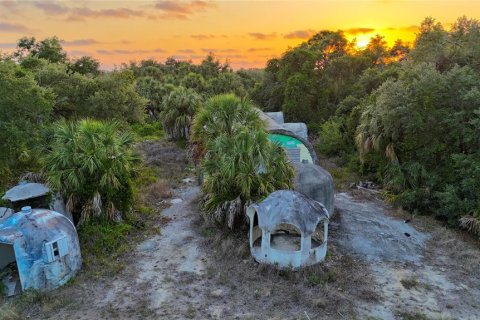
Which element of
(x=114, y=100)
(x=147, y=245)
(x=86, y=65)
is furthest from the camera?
(x=86, y=65)

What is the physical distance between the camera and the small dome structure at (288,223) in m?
11.6

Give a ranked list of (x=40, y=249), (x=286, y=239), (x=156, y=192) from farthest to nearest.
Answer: (x=156, y=192)
(x=286, y=239)
(x=40, y=249)

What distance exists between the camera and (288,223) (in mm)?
11523

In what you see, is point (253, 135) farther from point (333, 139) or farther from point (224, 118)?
point (333, 139)

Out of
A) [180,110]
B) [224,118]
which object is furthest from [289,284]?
[180,110]

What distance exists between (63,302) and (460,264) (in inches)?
475

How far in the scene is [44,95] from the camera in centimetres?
1752

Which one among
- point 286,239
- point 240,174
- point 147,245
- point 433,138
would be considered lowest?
point 147,245

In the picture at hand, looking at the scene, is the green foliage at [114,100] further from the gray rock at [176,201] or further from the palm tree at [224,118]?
the palm tree at [224,118]

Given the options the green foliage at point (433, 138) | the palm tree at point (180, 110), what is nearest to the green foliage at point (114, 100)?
the palm tree at point (180, 110)

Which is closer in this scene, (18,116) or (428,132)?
(18,116)

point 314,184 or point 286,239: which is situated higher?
point 314,184

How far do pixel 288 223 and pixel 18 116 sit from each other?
11.6m

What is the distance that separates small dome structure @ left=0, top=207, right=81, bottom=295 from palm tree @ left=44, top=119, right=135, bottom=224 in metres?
1.87
